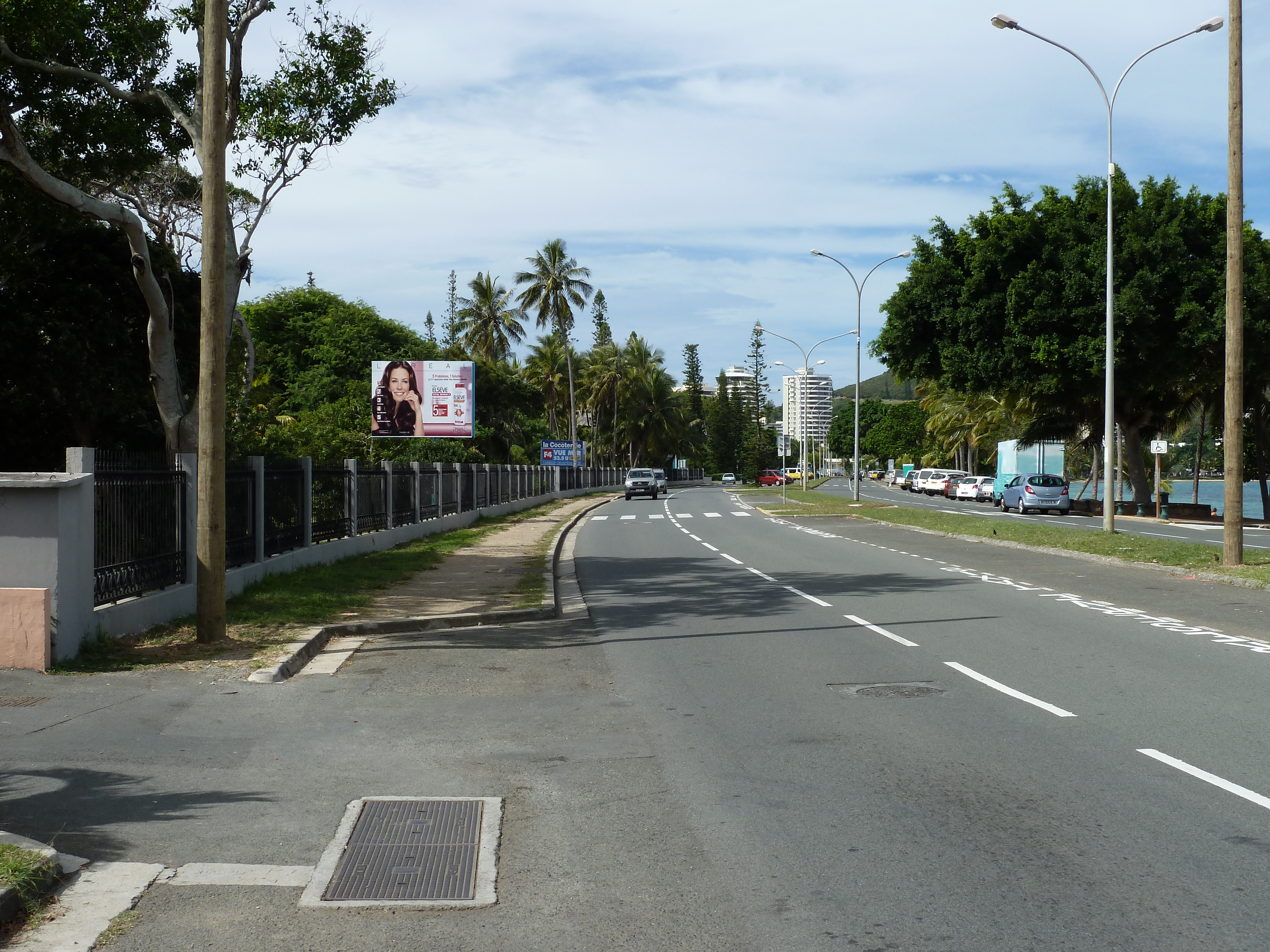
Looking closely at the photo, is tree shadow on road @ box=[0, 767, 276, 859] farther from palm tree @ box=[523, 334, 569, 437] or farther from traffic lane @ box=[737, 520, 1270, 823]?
palm tree @ box=[523, 334, 569, 437]

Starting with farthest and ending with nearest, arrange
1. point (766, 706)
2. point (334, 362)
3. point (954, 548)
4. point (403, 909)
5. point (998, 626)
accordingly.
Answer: point (334, 362) < point (954, 548) < point (998, 626) < point (766, 706) < point (403, 909)

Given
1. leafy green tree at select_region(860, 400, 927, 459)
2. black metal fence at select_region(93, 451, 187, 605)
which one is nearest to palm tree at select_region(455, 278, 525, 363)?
black metal fence at select_region(93, 451, 187, 605)

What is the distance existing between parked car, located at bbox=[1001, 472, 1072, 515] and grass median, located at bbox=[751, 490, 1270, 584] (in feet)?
16.4

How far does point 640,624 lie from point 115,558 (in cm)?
544

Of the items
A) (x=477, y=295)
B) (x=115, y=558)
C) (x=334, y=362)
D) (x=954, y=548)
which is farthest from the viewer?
(x=477, y=295)

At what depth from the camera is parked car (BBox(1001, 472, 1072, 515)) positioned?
44.1 meters

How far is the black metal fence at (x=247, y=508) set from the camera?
10859 mm

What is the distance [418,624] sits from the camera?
41.1ft

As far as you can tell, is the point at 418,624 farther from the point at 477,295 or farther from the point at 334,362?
the point at 477,295

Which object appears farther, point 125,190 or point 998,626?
point 125,190

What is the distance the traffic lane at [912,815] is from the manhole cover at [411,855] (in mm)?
1035

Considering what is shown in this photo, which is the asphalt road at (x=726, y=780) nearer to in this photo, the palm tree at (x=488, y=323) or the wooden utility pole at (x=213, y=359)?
Result: the wooden utility pole at (x=213, y=359)

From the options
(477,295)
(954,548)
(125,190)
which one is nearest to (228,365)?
(125,190)

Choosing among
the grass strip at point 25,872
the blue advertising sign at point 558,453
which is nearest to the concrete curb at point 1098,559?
the grass strip at point 25,872
